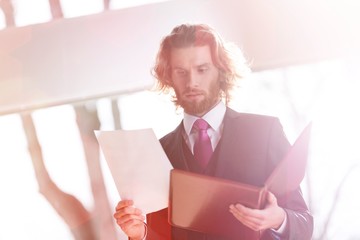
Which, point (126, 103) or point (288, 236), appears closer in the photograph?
point (288, 236)

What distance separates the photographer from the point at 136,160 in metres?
1.03

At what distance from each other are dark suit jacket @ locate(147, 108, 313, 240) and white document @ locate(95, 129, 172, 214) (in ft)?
0.07

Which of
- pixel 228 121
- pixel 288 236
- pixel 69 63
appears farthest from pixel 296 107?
pixel 69 63

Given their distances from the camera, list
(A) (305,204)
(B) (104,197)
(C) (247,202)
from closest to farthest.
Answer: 1. (C) (247,202)
2. (A) (305,204)
3. (B) (104,197)

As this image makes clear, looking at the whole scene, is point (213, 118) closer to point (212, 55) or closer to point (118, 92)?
point (212, 55)

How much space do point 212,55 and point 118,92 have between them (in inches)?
9.7

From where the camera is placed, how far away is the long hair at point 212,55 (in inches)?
43.8

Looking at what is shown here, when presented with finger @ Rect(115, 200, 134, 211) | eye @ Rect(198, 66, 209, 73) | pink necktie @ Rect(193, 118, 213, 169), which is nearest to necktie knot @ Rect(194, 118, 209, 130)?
pink necktie @ Rect(193, 118, 213, 169)

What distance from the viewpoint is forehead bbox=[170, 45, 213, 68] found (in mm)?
1099

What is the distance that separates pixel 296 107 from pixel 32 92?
24.2 inches

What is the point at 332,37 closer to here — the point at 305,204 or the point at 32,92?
the point at 305,204

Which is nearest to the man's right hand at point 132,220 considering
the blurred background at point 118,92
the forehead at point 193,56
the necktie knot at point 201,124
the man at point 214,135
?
the man at point 214,135

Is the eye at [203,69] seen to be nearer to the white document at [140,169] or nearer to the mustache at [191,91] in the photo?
the mustache at [191,91]

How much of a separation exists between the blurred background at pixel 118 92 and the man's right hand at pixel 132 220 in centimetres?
11
